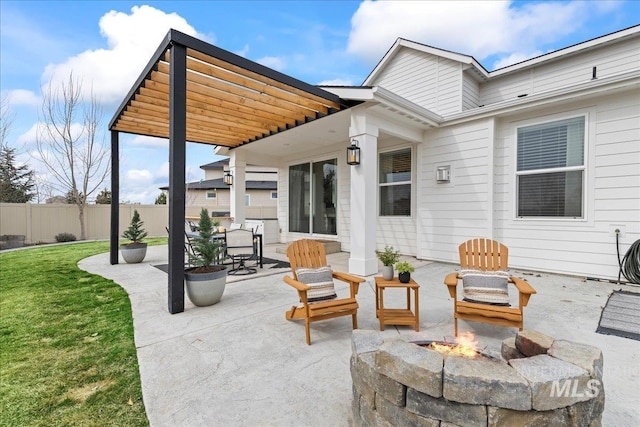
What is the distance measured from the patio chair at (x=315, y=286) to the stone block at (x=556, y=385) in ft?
5.74

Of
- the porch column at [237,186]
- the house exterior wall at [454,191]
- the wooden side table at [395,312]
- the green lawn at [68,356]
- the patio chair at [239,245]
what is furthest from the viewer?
the porch column at [237,186]

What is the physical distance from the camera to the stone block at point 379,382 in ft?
4.45

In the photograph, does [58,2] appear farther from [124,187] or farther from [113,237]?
[124,187]

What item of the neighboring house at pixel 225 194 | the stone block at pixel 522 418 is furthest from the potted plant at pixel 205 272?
the neighboring house at pixel 225 194

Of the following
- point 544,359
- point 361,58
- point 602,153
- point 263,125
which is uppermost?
point 361,58

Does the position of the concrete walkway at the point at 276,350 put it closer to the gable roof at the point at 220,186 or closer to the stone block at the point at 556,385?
the stone block at the point at 556,385

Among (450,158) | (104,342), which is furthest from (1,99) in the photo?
(450,158)

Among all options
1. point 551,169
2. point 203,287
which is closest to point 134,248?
point 203,287

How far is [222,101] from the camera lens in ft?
16.7

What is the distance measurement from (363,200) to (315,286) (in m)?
2.26

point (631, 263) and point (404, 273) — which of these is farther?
point (631, 263)

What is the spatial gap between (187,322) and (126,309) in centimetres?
102

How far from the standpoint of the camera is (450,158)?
627cm

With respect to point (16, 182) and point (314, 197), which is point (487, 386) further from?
point (16, 182)
